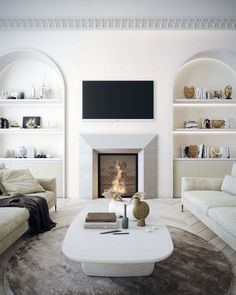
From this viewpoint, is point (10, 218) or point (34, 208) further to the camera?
point (34, 208)

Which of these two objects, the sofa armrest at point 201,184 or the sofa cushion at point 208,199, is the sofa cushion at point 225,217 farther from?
the sofa armrest at point 201,184

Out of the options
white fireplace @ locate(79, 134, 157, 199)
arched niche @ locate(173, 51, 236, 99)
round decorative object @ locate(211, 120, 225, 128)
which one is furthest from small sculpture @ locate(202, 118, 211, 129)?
white fireplace @ locate(79, 134, 157, 199)

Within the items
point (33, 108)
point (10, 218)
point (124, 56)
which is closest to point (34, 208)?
point (10, 218)

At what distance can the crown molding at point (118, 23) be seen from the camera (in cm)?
500

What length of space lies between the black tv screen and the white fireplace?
16.1 inches

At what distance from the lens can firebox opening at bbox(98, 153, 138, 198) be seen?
18.1 ft

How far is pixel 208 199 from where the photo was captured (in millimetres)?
3318

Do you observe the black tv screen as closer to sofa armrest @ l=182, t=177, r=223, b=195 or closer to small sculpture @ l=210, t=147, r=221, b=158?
small sculpture @ l=210, t=147, r=221, b=158

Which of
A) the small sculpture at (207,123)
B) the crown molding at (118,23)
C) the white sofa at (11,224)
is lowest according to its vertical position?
the white sofa at (11,224)

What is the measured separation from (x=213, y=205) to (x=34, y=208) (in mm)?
2028

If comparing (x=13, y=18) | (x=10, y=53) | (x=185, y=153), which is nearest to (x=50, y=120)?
(x=10, y=53)

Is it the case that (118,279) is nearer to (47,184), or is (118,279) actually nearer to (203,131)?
(47,184)

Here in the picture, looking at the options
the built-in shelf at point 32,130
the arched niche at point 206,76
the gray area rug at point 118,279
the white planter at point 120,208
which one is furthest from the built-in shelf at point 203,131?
the gray area rug at point 118,279

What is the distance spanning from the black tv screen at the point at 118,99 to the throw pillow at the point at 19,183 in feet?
6.35
